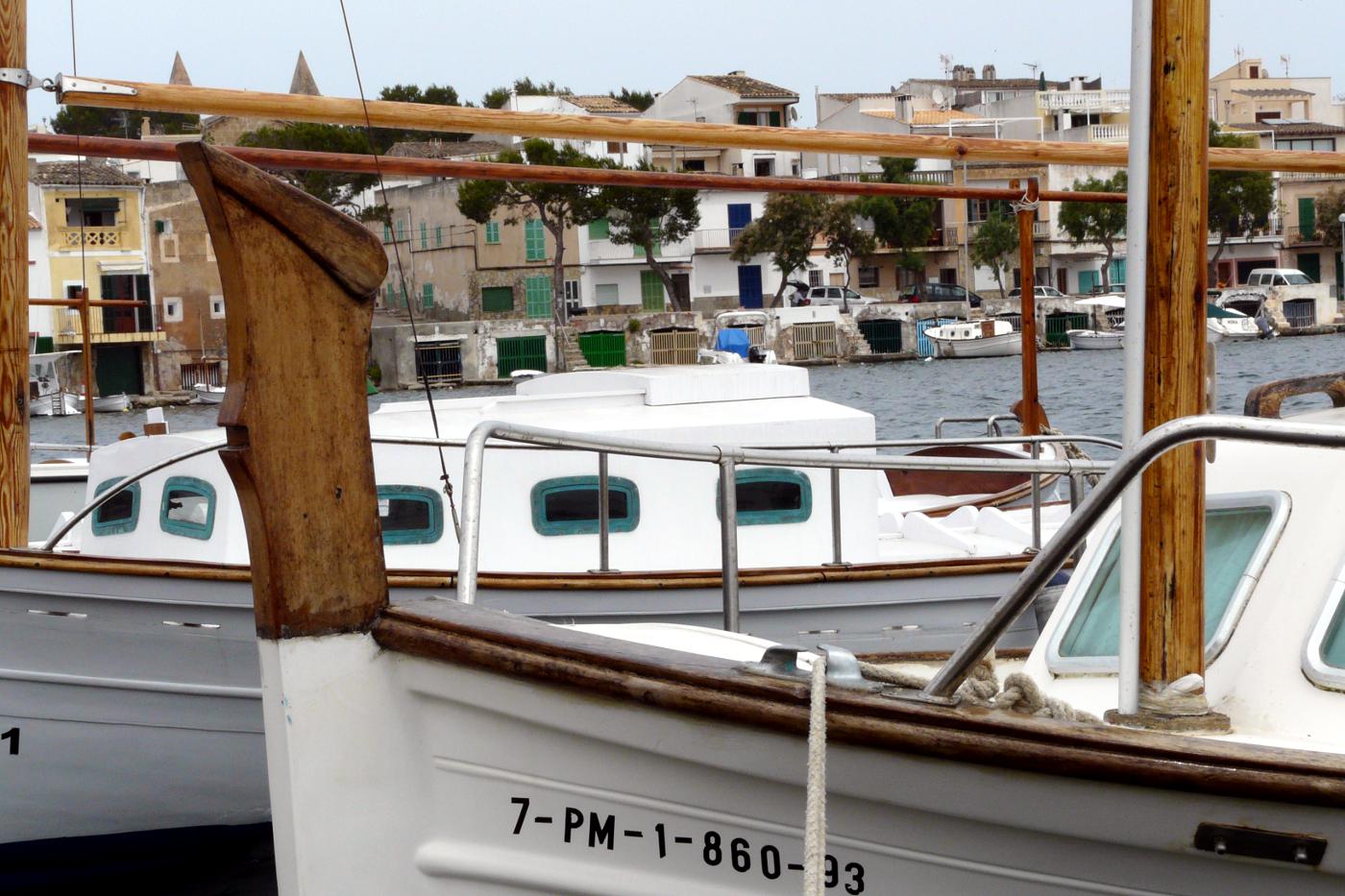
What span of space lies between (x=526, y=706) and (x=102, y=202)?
5715 centimetres

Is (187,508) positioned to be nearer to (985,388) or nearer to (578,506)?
(578,506)

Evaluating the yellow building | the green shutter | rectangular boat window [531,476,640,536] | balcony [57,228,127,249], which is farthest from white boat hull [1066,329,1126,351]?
rectangular boat window [531,476,640,536]

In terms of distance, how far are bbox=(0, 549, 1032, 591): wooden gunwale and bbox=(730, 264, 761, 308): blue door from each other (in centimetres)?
6012

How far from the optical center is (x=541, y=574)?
22.7 ft

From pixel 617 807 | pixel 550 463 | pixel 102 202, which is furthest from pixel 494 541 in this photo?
pixel 102 202

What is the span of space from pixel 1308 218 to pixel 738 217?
27.6m

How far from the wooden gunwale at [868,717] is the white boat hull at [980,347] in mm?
59218

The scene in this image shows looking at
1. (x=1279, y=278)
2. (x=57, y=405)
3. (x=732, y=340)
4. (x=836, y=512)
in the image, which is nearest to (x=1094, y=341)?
(x=1279, y=278)

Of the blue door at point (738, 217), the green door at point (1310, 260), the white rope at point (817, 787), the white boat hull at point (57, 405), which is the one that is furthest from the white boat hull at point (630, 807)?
the green door at point (1310, 260)

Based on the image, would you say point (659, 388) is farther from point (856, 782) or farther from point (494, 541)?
point (856, 782)

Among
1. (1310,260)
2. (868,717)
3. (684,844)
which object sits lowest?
(684,844)

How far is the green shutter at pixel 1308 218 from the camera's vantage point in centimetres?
7206

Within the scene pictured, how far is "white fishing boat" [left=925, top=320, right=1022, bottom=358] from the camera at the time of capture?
200 ft

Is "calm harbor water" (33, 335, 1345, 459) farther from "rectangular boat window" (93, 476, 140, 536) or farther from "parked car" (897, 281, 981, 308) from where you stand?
"rectangular boat window" (93, 476, 140, 536)
